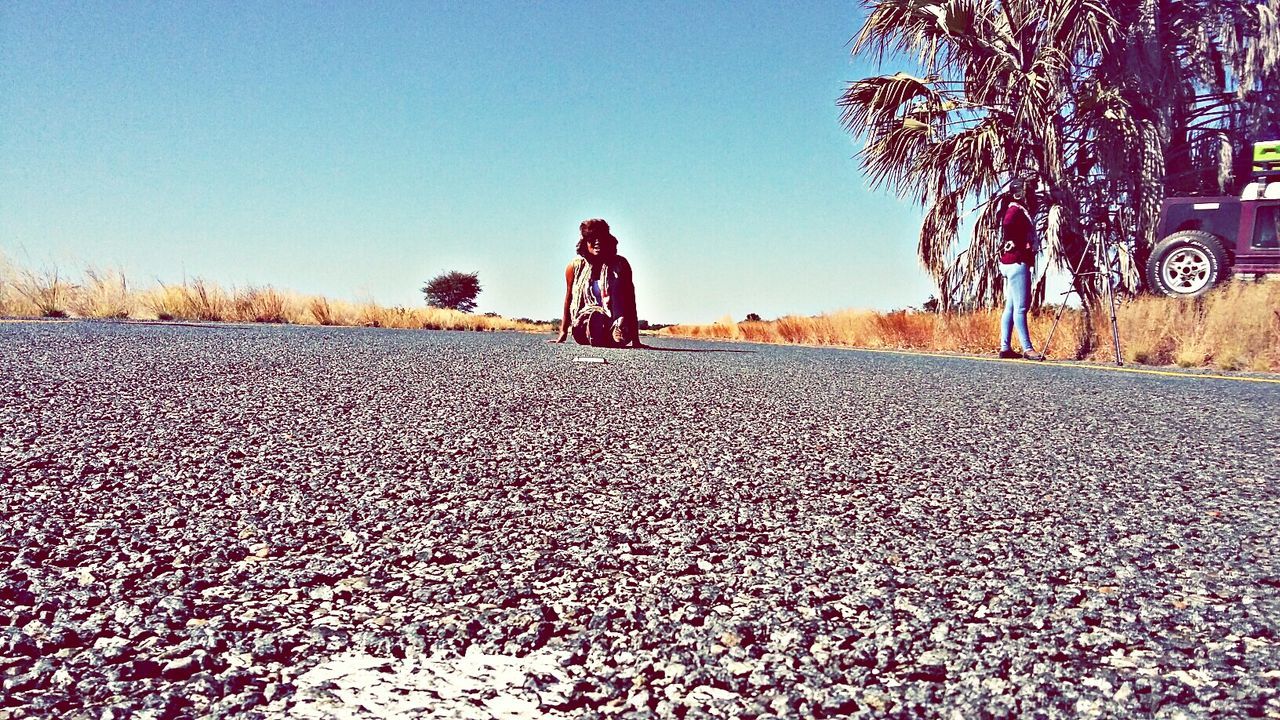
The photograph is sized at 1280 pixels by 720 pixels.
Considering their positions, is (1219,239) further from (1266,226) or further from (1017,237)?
(1017,237)

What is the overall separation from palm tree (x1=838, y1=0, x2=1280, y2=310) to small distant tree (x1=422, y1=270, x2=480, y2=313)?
22.5 m

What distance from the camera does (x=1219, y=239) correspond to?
1047 centimetres

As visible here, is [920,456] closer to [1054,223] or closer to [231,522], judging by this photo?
[231,522]

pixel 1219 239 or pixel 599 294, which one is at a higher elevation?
pixel 1219 239

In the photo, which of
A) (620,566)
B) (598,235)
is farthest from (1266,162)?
(620,566)

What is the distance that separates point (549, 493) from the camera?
147cm

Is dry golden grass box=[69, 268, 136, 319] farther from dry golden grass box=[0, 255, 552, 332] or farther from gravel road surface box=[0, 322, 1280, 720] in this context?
gravel road surface box=[0, 322, 1280, 720]

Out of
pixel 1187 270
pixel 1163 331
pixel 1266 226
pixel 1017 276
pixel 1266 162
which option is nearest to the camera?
pixel 1163 331

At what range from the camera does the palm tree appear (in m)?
11.5

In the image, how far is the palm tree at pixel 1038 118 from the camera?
11.5 meters

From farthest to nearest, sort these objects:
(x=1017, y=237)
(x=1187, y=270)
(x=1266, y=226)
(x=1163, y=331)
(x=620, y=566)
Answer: (x=1187, y=270) → (x=1266, y=226) → (x=1017, y=237) → (x=1163, y=331) → (x=620, y=566)

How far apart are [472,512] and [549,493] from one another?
187 millimetres

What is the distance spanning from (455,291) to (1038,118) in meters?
25.3

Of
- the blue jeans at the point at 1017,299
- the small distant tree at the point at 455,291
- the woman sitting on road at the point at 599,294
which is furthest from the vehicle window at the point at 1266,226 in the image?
the small distant tree at the point at 455,291
